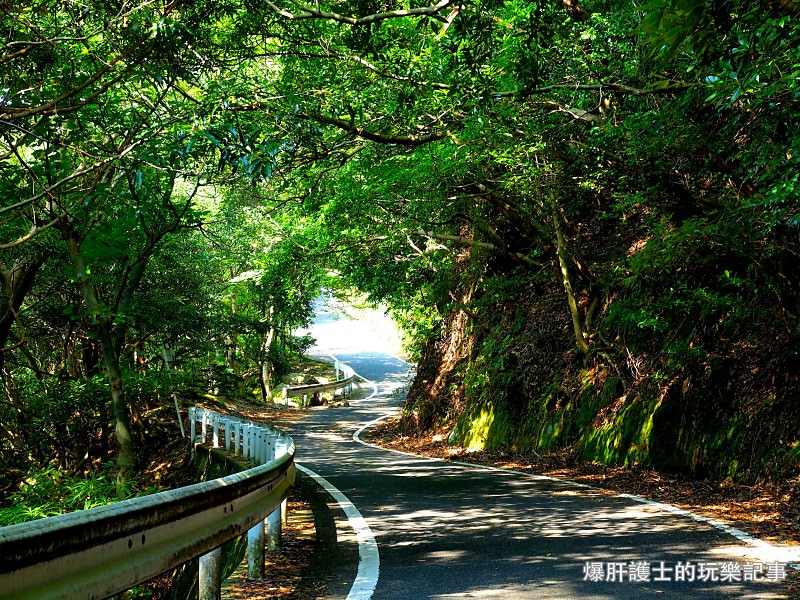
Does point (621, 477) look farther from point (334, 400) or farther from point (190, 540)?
point (334, 400)

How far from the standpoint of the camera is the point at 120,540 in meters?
2.96

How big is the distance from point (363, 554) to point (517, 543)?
4.75ft

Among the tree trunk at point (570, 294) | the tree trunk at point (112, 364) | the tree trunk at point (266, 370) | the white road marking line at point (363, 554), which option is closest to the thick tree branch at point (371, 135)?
the white road marking line at point (363, 554)

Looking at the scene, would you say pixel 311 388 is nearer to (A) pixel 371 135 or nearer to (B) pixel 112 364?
(B) pixel 112 364

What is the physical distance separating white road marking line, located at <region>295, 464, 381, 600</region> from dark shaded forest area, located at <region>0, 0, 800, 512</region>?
3.76 meters

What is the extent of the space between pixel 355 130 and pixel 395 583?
227 inches

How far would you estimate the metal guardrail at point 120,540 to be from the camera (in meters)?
2.35

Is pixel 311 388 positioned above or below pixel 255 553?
above

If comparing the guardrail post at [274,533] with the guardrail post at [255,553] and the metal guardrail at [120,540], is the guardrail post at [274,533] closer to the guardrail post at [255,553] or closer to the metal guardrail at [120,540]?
the guardrail post at [255,553]

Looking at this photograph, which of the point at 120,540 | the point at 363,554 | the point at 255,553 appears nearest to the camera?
the point at 120,540

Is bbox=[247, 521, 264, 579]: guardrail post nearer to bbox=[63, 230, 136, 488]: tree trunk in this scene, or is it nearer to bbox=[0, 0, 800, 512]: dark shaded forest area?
bbox=[0, 0, 800, 512]: dark shaded forest area

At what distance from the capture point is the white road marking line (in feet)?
17.3

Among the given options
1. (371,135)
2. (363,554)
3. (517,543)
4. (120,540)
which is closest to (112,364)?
(371,135)

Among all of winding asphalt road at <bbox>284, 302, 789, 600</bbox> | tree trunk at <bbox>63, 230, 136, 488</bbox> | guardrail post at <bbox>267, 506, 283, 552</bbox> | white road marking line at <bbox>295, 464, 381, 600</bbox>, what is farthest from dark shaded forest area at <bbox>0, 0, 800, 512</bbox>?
white road marking line at <bbox>295, 464, 381, 600</bbox>
